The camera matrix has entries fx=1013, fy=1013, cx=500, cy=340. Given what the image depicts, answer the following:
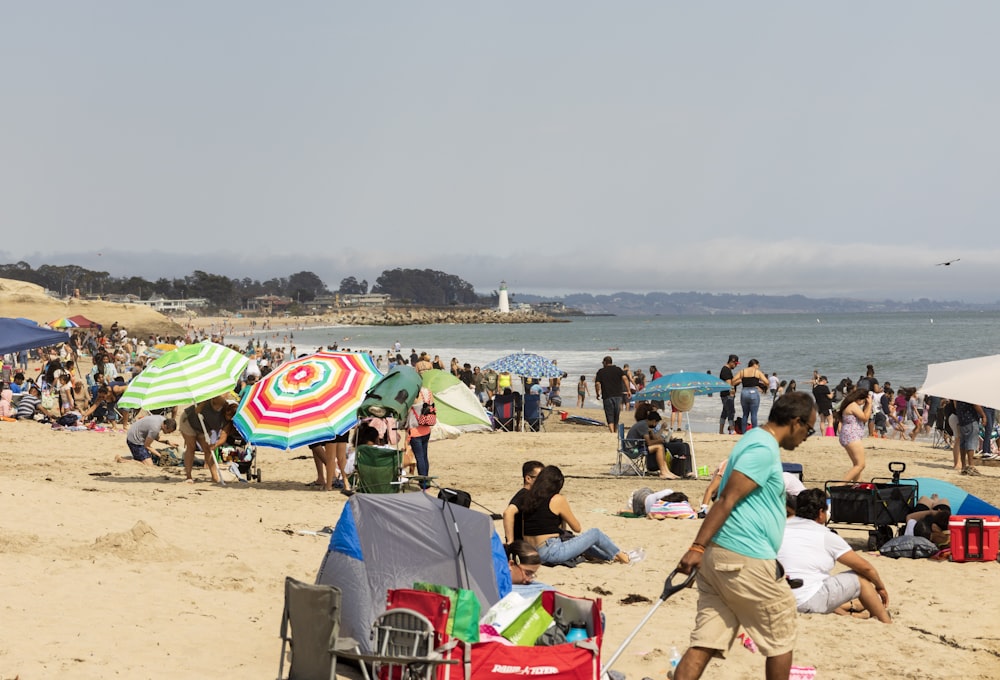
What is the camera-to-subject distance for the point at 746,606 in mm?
4465

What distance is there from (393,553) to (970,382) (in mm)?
6002

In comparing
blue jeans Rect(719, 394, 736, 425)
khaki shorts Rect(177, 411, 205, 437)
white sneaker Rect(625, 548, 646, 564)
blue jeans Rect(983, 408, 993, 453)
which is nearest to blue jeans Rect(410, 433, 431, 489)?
khaki shorts Rect(177, 411, 205, 437)

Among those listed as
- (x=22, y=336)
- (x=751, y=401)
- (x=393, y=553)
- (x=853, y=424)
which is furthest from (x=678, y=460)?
(x=22, y=336)

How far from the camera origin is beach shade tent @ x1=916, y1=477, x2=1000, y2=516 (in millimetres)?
8992

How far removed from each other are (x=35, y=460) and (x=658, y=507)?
837cm

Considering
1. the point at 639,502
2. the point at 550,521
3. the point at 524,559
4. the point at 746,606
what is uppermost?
the point at 746,606

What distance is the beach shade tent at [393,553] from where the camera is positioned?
564 centimetres

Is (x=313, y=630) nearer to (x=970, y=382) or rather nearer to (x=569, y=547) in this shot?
(x=569, y=547)

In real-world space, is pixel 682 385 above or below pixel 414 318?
above

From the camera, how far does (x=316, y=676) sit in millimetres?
4785

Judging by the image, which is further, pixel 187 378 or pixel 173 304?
pixel 173 304

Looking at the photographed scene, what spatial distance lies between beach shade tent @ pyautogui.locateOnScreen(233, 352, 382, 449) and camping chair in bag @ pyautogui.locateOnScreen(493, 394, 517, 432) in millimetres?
9014

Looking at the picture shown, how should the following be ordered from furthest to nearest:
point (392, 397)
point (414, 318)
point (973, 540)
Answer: point (414, 318) → point (392, 397) → point (973, 540)

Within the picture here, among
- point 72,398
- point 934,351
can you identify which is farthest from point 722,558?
point 934,351
